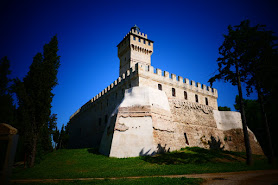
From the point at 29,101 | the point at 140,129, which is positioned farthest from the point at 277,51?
the point at 29,101

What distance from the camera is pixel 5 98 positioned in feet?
57.3

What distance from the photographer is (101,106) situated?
29.4 m

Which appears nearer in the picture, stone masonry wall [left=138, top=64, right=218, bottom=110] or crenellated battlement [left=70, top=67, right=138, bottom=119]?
stone masonry wall [left=138, top=64, right=218, bottom=110]

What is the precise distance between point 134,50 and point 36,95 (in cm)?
2075

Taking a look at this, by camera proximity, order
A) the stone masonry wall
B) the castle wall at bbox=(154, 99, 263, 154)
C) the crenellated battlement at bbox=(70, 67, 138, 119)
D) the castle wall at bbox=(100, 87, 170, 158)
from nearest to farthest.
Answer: the castle wall at bbox=(100, 87, 170, 158) < the castle wall at bbox=(154, 99, 263, 154) < the stone masonry wall < the crenellated battlement at bbox=(70, 67, 138, 119)

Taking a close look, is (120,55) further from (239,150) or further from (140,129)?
(239,150)

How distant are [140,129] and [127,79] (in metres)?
8.46

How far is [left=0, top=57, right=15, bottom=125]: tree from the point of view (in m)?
16.7

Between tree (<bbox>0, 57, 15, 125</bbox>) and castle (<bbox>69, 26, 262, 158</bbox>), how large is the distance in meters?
9.28

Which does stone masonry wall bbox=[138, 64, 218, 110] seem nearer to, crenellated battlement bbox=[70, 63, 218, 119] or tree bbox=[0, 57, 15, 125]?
crenellated battlement bbox=[70, 63, 218, 119]

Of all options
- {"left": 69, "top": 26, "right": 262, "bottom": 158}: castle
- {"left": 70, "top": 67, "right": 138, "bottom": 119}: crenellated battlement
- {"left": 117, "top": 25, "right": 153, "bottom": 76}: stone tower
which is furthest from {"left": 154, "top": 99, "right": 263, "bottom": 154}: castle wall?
{"left": 117, "top": 25, "right": 153, "bottom": 76}: stone tower

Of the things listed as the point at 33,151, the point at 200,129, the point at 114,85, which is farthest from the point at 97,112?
the point at 200,129

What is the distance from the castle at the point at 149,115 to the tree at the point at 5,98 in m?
9.28

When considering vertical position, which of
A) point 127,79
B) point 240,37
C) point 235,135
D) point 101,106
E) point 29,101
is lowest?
point 235,135
